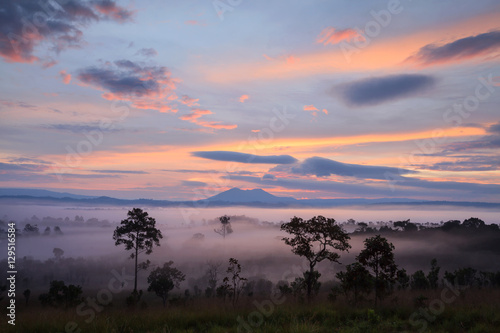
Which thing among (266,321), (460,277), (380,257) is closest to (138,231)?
(380,257)

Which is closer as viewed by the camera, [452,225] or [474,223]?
[474,223]

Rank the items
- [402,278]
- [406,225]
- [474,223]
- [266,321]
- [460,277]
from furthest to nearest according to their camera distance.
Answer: [406,225] < [474,223] < [460,277] < [402,278] < [266,321]

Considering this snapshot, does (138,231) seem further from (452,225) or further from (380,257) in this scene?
(452,225)

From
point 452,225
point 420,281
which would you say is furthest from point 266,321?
point 452,225

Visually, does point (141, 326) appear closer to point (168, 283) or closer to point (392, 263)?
point (392, 263)

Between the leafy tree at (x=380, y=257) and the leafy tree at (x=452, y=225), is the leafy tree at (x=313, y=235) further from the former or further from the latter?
the leafy tree at (x=452, y=225)

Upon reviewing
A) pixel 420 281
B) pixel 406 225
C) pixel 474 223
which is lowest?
pixel 406 225

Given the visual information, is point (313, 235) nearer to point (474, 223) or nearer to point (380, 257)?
point (380, 257)

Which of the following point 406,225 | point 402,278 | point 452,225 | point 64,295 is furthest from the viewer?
point 406,225

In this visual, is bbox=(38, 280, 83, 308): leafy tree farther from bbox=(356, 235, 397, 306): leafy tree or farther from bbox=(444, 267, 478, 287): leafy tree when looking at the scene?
bbox=(444, 267, 478, 287): leafy tree

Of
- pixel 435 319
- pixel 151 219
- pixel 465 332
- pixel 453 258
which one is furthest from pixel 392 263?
pixel 453 258

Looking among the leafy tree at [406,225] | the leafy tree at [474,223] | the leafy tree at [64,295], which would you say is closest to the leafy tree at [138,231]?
the leafy tree at [64,295]

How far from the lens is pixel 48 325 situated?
10.1 m

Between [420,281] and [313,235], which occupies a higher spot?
[313,235]
